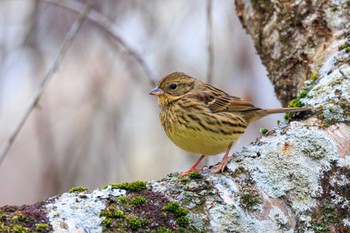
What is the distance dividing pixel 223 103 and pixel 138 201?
199 centimetres

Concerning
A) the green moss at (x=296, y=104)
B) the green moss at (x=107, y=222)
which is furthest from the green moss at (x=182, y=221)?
→ the green moss at (x=296, y=104)

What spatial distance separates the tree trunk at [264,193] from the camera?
87.3 inches

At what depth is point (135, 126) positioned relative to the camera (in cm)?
757

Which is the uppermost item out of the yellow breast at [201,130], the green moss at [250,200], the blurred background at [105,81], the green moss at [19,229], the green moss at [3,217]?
the blurred background at [105,81]

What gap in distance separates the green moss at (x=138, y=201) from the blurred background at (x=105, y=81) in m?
2.84

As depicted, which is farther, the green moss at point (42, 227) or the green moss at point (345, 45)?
the green moss at point (345, 45)

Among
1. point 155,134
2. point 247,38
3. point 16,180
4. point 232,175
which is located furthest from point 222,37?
point 232,175

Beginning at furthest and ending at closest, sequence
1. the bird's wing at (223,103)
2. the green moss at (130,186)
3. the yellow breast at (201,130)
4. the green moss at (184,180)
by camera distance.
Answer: the bird's wing at (223,103)
the yellow breast at (201,130)
the green moss at (184,180)
the green moss at (130,186)

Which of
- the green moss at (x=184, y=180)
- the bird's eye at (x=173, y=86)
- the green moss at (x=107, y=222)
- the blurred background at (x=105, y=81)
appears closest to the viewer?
the green moss at (x=107, y=222)

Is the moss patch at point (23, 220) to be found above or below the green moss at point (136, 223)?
above

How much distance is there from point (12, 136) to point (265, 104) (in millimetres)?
4328

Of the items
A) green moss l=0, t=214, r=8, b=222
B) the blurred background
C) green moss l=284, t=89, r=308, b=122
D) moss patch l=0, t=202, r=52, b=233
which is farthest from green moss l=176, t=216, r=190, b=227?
the blurred background

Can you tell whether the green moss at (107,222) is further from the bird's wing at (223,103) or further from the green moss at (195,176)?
the bird's wing at (223,103)

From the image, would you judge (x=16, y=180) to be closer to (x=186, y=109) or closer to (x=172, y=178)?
(x=186, y=109)
